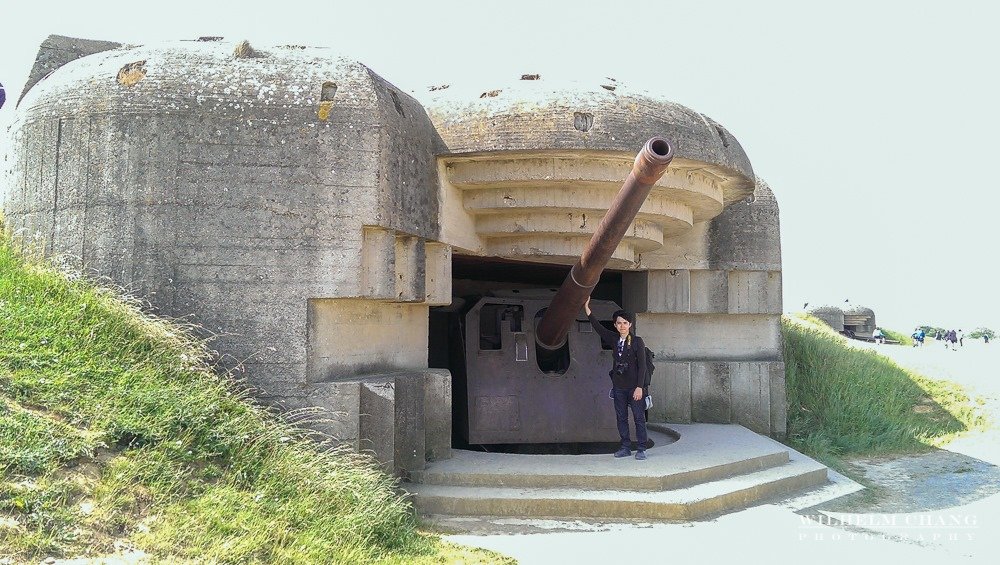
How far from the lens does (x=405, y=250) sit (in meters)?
5.62

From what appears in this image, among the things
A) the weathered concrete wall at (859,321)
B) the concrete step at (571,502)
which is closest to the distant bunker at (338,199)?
the concrete step at (571,502)

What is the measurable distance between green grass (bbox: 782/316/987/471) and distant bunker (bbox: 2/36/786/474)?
A: 3084mm

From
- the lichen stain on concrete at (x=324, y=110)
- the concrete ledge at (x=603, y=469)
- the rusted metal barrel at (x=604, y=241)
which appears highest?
the lichen stain on concrete at (x=324, y=110)

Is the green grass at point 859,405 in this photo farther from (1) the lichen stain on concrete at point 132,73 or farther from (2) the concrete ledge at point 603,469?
(1) the lichen stain on concrete at point 132,73

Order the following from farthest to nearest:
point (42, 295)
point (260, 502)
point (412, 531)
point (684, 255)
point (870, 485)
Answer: point (684, 255) → point (870, 485) → point (42, 295) → point (412, 531) → point (260, 502)

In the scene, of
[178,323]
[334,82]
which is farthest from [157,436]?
[334,82]

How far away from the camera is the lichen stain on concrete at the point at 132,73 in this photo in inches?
198

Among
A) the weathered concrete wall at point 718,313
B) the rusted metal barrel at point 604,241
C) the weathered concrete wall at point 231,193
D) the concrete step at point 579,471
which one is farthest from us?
the weathered concrete wall at point 718,313

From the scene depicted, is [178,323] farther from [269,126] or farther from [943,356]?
[943,356]

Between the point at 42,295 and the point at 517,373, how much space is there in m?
3.79

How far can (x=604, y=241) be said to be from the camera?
529 cm

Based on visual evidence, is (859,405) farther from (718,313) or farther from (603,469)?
(603,469)

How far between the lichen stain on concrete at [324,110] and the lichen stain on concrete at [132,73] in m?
1.08

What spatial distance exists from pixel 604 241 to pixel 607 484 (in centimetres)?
156
